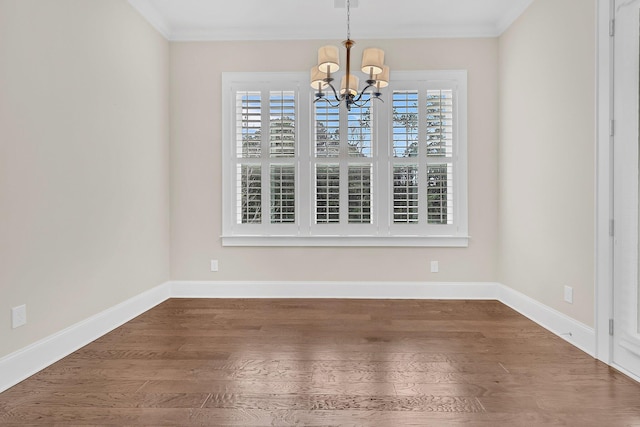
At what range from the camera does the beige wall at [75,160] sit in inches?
84.1

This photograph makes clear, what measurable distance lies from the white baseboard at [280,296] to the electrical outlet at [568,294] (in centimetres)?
14

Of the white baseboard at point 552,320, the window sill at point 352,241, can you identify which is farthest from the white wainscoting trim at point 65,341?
the white baseboard at point 552,320

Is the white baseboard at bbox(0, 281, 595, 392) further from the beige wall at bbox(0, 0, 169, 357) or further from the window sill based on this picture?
the window sill

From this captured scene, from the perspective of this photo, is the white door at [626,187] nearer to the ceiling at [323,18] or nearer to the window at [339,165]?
the ceiling at [323,18]

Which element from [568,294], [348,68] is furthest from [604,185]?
[348,68]

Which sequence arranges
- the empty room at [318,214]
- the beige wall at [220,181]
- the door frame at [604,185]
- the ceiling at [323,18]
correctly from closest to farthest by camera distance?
the empty room at [318,214]
the door frame at [604,185]
the ceiling at [323,18]
the beige wall at [220,181]

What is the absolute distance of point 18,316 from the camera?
2.16m

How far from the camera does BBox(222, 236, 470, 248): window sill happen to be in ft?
13.2

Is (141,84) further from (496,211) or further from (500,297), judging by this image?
(500,297)

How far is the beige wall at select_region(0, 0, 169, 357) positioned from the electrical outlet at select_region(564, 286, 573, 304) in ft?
11.8

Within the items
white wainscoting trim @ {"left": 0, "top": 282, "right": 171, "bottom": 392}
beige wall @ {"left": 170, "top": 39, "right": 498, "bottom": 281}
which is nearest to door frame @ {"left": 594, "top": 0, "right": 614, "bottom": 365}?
beige wall @ {"left": 170, "top": 39, "right": 498, "bottom": 281}

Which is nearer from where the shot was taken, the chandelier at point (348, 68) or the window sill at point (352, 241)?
the chandelier at point (348, 68)

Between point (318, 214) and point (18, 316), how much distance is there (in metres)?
2.66

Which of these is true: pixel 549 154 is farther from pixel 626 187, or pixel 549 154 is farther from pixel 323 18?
pixel 323 18
